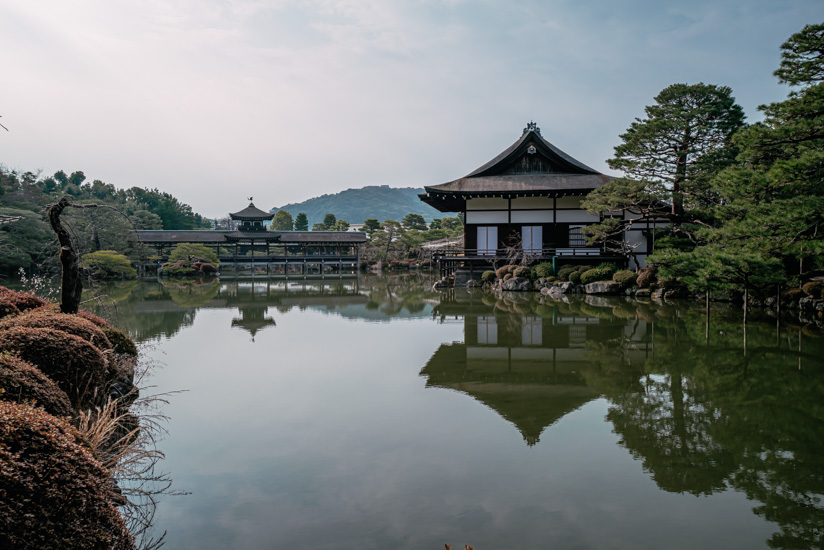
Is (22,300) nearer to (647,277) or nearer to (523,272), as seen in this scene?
(647,277)

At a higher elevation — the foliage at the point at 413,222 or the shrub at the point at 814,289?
the foliage at the point at 413,222

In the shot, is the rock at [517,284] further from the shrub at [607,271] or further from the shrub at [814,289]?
the shrub at [814,289]

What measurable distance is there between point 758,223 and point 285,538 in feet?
33.3

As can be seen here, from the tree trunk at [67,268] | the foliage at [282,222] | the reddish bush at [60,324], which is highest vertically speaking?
the foliage at [282,222]

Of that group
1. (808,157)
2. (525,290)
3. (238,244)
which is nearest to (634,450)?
(808,157)

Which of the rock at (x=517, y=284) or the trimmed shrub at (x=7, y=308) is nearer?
the trimmed shrub at (x=7, y=308)

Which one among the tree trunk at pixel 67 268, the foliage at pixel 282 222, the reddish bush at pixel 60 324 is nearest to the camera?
the reddish bush at pixel 60 324

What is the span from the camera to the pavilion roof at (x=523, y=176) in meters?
22.7

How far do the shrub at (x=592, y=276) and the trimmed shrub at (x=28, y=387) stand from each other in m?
18.2

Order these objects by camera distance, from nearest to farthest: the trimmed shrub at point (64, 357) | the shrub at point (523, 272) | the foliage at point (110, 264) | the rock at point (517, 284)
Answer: the trimmed shrub at point (64, 357) < the rock at point (517, 284) < the shrub at point (523, 272) < the foliage at point (110, 264)

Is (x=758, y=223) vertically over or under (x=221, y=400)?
over

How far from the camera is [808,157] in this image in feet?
27.1

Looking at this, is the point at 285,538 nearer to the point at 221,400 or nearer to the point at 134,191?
the point at 221,400

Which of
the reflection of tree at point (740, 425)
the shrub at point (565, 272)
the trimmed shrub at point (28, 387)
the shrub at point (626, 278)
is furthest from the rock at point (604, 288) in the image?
the trimmed shrub at point (28, 387)
